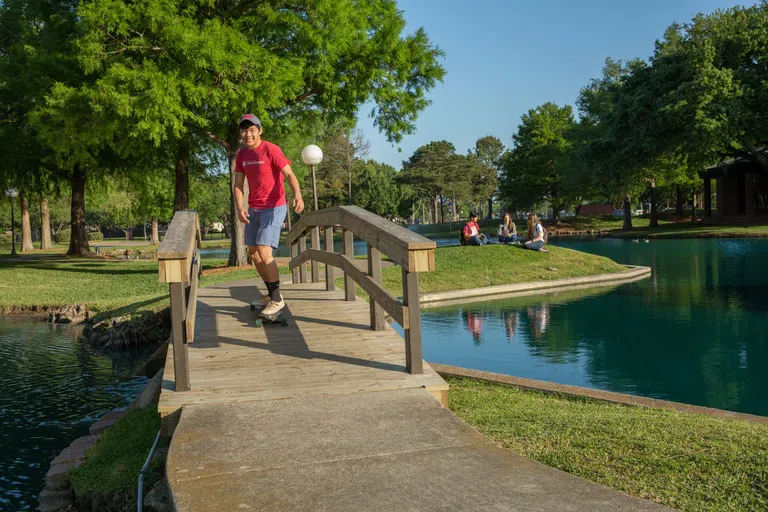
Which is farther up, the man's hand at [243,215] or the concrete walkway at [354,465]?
the man's hand at [243,215]

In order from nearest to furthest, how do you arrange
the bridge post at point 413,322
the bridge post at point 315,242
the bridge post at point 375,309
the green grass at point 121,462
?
1. the green grass at point 121,462
2. the bridge post at point 413,322
3. the bridge post at point 375,309
4. the bridge post at point 315,242

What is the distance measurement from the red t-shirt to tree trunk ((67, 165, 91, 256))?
22824mm

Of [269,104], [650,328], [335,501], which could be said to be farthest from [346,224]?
[269,104]

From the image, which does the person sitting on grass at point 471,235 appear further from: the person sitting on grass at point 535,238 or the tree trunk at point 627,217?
the tree trunk at point 627,217

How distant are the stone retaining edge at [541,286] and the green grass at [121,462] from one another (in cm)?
881

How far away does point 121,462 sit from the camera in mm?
4496

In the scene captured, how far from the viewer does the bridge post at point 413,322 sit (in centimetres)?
486

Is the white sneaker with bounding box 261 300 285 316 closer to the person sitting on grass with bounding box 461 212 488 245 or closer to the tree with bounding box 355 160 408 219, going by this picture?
the person sitting on grass with bounding box 461 212 488 245

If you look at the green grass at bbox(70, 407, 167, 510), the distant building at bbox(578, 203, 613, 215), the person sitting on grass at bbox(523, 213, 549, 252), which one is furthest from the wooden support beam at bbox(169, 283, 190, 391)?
the distant building at bbox(578, 203, 613, 215)

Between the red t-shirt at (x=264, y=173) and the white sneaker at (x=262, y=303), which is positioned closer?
the red t-shirt at (x=264, y=173)

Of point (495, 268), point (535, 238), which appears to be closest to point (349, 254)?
point (495, 268)

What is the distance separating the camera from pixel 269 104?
17.1 meters

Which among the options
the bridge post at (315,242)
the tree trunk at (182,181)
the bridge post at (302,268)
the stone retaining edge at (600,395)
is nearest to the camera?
the stone retaining edge at (600,395)

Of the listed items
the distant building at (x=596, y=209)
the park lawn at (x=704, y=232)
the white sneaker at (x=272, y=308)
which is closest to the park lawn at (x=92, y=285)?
the white sneaker at (x=272, y=308)
